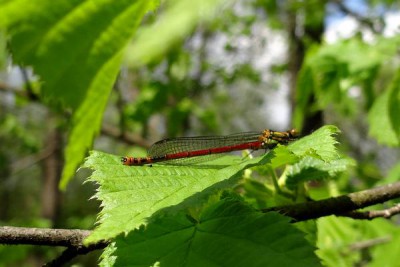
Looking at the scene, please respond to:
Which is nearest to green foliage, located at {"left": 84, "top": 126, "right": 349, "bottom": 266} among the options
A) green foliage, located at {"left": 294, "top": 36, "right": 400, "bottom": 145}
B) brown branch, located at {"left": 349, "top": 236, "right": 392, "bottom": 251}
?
green foliage, located at {"left": 294, "top": 36, "right": 400, "bottom": 145}

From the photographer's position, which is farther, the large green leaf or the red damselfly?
the red damselfly

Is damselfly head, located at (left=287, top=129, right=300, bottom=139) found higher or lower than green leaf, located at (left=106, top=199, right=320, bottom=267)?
higher

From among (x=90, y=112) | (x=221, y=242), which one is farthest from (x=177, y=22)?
(x=221, y=242)

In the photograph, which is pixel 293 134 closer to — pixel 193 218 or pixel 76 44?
pixel 193 218

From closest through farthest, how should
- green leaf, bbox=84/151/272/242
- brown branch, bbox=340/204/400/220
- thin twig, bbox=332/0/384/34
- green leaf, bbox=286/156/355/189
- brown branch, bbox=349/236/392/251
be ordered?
1. green leaf, bbox=84/151/272/242
2. brown branch, bbox=340/204/400/220
3. green leaf, bbox=286/156/355/189
4. brown branch, bbox=349/236/392/251
5. thin twig, bbox=332/0/384/34

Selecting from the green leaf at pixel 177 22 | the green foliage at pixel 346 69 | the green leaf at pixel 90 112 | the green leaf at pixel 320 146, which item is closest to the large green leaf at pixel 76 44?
the green leaf at pixel 90 112

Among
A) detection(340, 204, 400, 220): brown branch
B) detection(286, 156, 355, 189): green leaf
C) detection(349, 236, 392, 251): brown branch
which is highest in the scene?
detection(286, 156, 355, 189): green leaf

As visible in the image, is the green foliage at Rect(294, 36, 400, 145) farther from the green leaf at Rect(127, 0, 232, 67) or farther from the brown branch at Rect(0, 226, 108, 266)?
the green leaf at Rect(127, 0, 232, 67)

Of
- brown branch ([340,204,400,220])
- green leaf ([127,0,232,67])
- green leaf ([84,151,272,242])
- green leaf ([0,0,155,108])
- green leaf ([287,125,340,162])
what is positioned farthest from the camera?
brown branch ([340,204,400,220])

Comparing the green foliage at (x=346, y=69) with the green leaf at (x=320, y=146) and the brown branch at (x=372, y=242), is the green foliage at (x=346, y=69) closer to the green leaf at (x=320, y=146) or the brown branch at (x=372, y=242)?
the brown branch at (x=372, y=242)
